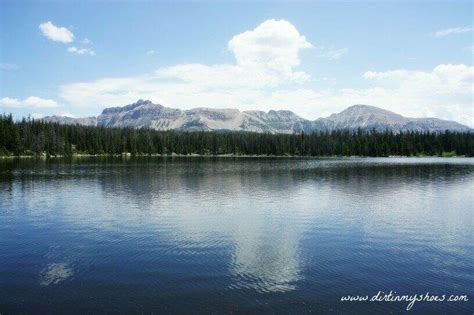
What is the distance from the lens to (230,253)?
96.6 ft

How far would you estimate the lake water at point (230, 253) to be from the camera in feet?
68.4

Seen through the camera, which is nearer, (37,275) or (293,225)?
(37,275)

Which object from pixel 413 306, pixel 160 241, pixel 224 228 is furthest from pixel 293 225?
pixel 413 306

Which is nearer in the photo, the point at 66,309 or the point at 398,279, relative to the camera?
the point at 66,309

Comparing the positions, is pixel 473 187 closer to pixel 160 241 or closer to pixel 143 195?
pixel 143 195

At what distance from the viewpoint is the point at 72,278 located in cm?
2398

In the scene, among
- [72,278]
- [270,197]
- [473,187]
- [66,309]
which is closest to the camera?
[66,309]

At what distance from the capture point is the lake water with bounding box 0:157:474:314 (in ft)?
68.4

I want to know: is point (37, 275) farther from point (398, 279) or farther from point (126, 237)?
point (398, 279)

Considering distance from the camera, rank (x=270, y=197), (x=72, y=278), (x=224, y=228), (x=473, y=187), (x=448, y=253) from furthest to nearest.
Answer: (x=473, y=187)
(x=270, y=197)
(x=224, y=228)
(x=448, y=253)
(x=72, y=278)

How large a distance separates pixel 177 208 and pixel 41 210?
1669 cm

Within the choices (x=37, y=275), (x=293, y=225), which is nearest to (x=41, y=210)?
(x=37, y=275)

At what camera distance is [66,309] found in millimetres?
19562

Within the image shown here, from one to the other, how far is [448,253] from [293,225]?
14.4 m
